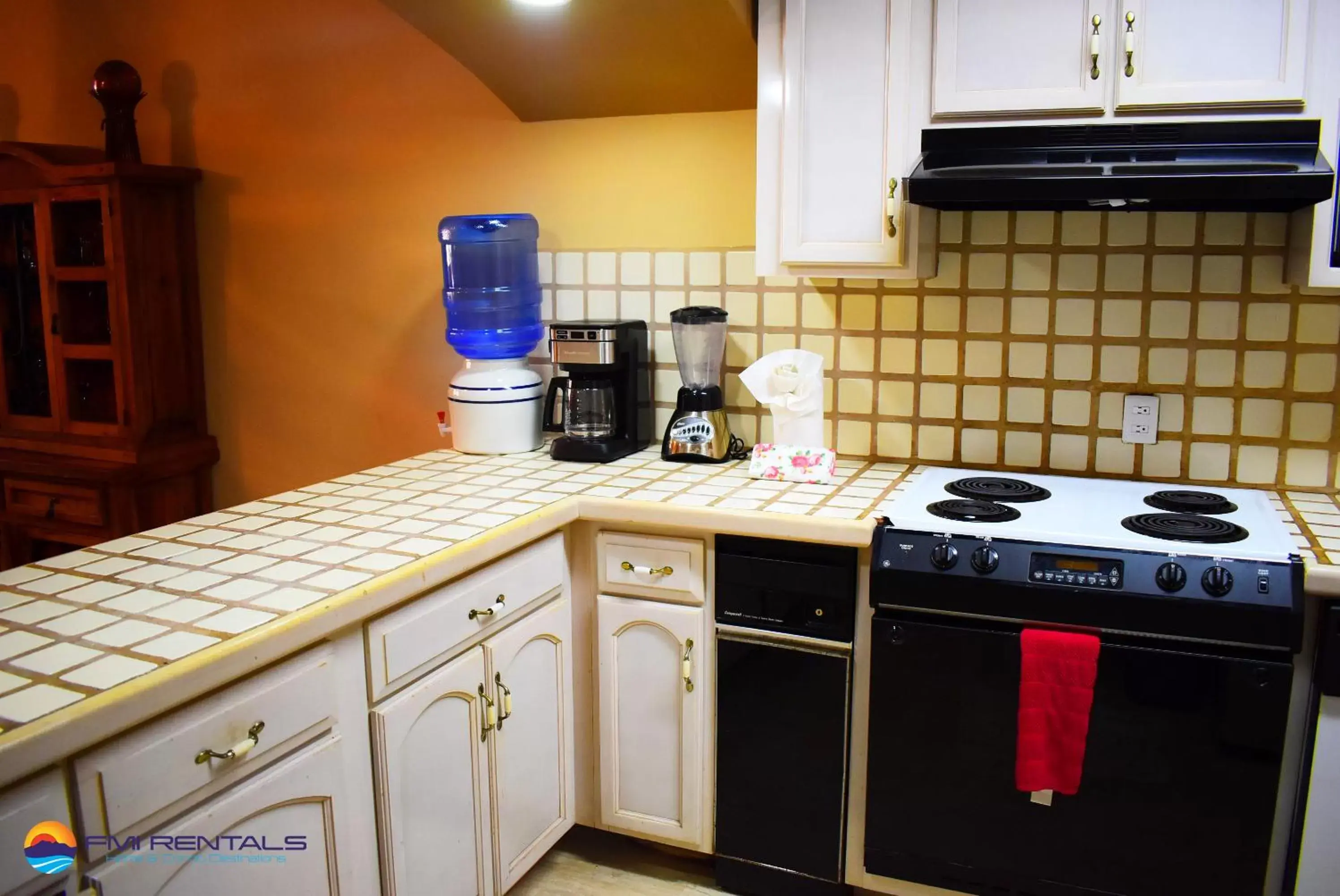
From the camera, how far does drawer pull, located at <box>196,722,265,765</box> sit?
1314mm

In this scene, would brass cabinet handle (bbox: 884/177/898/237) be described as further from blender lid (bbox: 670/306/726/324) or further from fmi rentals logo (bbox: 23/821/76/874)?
fmi rentals logo (bbox: 23/821/76/874)

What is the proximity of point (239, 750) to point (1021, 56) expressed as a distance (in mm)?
1843

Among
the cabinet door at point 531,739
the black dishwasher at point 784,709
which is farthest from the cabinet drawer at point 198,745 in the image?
the black dishwasher at point 784,709

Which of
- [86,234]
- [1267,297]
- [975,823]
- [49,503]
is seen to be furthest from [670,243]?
[49,503]

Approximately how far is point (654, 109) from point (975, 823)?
1.83 metres

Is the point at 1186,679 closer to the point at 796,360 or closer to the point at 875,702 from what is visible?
the point at 875,702

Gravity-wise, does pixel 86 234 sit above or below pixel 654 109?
below

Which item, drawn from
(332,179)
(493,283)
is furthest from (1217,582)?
(332,179)

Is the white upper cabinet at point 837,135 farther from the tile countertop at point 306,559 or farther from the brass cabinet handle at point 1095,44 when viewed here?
the tile countertop at point 306,559

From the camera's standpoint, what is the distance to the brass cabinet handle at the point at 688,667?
2.17 m

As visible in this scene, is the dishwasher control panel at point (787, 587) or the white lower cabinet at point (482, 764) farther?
the dishwasher control panel at point (787, 587)

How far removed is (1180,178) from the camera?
1.77 m

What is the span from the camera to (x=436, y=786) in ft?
5.90

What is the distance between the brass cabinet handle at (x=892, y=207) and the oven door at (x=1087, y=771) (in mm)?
805
